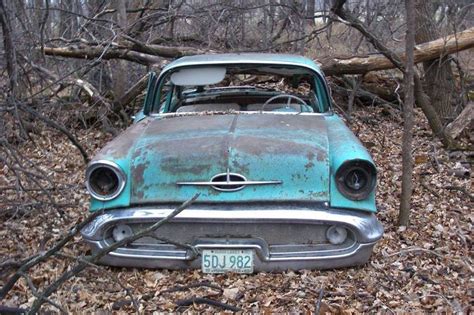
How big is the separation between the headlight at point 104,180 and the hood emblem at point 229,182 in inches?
15.8

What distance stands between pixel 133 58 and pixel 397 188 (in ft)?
13.6

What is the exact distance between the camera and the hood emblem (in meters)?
3.39

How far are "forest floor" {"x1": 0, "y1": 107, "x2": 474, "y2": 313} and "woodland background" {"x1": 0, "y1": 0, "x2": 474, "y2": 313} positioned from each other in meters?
0.01

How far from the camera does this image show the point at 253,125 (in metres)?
3.98

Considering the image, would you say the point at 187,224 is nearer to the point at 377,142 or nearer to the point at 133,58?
the point at 377,142

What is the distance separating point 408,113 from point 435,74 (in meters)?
4.22

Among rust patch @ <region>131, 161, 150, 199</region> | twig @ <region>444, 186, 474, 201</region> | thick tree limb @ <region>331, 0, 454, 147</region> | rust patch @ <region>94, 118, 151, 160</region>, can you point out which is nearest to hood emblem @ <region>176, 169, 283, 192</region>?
rust patch @ <region>131, 161, 150, 199</region>

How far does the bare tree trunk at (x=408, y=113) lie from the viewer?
13.9 feet

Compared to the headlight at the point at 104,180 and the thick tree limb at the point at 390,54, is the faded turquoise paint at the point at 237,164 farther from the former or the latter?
the thick tree limb at the point at 390,54

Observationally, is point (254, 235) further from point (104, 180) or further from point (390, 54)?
point (390, 54)

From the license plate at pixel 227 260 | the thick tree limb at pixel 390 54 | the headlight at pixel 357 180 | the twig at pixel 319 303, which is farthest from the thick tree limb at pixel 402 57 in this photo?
the twig at pixel 319 303

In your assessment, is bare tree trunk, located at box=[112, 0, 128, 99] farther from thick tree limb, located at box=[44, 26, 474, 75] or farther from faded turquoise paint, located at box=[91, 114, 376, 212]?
faded turquoise paint, located at box=[91, 114, 376, 212]

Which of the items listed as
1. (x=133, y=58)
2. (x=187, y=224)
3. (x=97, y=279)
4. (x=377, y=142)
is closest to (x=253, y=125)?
(x=187, y=224)

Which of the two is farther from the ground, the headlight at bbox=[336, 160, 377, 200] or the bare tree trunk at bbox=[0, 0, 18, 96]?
the bare tree trunk at bbox=[0, 0, 18, 96]
